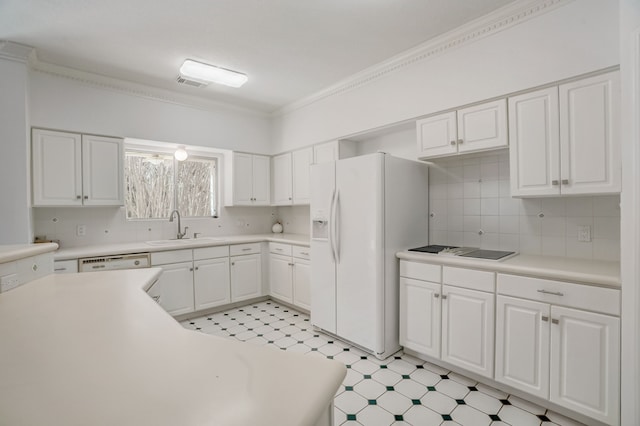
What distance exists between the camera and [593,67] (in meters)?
1.91

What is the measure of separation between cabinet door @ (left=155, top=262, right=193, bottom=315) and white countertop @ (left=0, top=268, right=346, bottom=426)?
7.26ft

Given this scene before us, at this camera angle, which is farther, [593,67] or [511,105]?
[511,105]

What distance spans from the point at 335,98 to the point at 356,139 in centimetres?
54

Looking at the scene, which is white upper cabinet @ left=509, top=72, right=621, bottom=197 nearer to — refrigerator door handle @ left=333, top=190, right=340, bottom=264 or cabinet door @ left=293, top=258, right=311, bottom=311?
refrigerator door handle @ left=333, top=190, right=340, bottom=264

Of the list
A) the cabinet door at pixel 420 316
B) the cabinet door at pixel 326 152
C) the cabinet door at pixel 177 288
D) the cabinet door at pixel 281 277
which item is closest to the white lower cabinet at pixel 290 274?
the cabinet door at pixel 281 277

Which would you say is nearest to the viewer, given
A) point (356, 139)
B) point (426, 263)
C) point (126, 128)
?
point (426, 263)

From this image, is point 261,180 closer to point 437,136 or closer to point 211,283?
point 211,283

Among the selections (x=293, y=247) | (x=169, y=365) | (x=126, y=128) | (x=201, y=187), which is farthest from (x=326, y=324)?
(x=126, y=128)

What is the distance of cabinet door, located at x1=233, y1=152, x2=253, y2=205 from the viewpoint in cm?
427

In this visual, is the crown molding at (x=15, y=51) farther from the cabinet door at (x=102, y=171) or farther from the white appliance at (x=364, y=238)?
the white appliance at (x=364, y=238)

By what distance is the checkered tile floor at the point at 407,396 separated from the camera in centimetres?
184

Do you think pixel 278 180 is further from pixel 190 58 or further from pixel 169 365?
pixel 169 365

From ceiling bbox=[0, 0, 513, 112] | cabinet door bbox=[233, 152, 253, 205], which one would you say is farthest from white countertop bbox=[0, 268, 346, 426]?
cabinet door bbox=[233, 152, 253, 205]

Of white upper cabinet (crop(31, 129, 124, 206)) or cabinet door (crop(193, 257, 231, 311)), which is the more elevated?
white upper cabinet (crop(31, 129, 124, 206))
